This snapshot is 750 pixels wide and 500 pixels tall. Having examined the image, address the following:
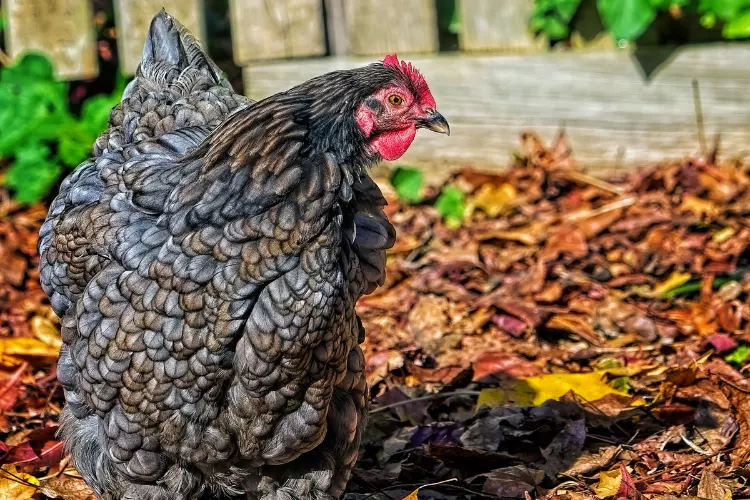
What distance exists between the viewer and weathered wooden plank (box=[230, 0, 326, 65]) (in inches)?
234

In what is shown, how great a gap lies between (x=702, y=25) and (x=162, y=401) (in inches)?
170

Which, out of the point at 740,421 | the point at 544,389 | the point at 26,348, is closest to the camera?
the point at 740,421

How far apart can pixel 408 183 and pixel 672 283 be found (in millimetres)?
1725

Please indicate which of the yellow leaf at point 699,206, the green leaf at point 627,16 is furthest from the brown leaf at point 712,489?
the green leaf at point 627,16

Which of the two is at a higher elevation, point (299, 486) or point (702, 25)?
point (702, 25)

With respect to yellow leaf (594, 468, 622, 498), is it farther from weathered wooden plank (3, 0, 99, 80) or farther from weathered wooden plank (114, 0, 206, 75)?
weathered wooden plank (3, 0, 99, 80)

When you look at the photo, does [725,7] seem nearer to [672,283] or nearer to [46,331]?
[672,283]

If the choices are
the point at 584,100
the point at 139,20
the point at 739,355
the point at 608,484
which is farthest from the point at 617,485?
the point at 139,20

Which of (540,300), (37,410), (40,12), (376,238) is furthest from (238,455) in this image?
(40,12)

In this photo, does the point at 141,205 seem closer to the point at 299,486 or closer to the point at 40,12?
the point at 299,486

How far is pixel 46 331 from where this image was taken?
4.70 m

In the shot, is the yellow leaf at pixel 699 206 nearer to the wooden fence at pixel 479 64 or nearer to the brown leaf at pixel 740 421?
the wooden fence at pixel 479 64

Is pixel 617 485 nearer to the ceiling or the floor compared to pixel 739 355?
nearer to the floor

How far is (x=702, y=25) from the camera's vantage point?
598 centimetres
